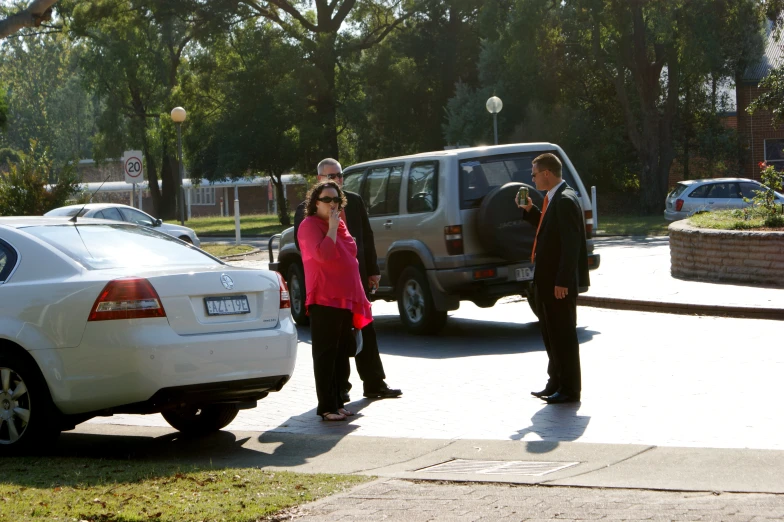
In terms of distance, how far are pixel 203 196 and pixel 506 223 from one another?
8189 centimetres

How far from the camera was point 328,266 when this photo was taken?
334 inches

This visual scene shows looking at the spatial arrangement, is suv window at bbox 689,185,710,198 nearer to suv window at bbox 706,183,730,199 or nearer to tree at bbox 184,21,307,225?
suv window at bbox 706,183,730,199

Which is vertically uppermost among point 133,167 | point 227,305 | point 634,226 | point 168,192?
point 133,167

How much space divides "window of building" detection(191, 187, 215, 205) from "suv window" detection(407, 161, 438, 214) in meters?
78.5

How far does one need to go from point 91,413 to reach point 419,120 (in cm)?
4717

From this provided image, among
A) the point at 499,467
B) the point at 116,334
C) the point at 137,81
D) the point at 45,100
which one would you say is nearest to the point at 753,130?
the point at 137,81

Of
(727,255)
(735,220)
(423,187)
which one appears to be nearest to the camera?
(423,187)

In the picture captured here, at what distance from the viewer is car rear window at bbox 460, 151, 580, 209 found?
42.8 ft

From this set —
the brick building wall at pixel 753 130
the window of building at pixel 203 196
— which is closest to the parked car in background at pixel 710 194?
the brick building wall at pixel 753 130

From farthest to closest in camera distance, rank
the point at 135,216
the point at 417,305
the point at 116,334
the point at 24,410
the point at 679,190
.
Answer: the point at 679,190 → the point at 135,216 → the point at 417,305 → the point at 24,410 → the point at 116,334

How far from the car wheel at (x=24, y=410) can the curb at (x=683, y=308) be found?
896 centimetres

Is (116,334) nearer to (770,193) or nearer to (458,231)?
(458,231)

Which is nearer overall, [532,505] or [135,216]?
[532,505]

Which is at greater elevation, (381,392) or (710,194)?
(710,194)
